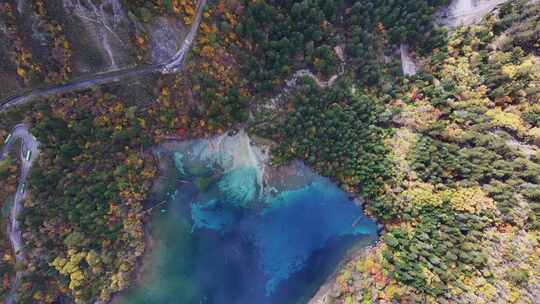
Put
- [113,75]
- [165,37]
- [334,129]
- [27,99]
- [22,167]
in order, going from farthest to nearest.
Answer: [334,129] < [113,75] < [22,167] < [165,37] < [27,99]

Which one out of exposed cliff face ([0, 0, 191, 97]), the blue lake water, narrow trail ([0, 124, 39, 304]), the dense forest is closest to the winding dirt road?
narrow trail ([0, 124, 39, 304])

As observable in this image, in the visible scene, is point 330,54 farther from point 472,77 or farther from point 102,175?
point 102,175

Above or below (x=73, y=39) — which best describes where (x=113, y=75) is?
below

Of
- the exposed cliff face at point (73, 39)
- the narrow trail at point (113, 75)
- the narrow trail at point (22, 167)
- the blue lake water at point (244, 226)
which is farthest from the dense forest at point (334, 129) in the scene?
the blue lake water at point (244, 226)

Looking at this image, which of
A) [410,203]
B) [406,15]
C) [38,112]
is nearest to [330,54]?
[406,15]

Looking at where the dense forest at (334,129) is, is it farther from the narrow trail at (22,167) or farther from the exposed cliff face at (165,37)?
the exposed cliff face at (165,37)

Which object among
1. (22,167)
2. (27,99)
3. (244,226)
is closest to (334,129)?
(244,226)

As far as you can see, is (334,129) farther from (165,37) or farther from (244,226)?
(165,37)
